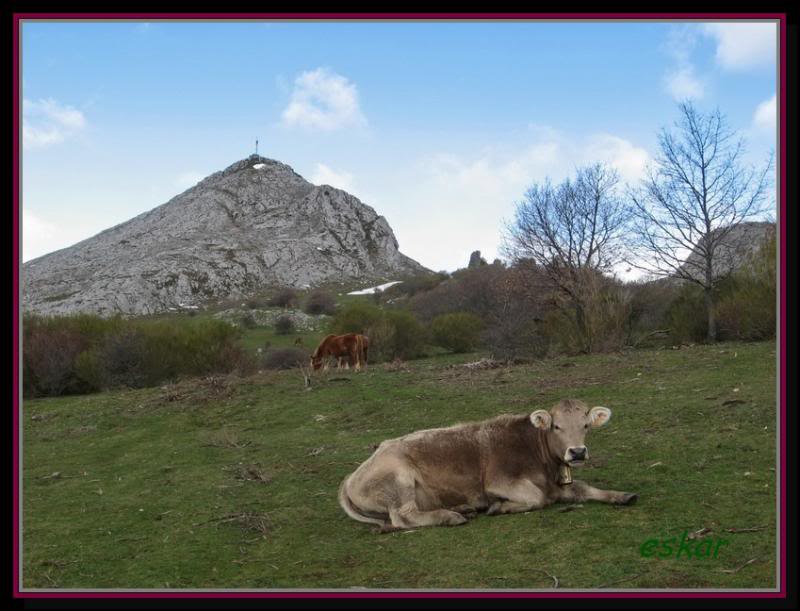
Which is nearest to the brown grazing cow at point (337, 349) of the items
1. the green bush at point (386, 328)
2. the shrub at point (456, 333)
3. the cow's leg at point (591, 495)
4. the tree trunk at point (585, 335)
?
the tree trunk at point (585, 335)

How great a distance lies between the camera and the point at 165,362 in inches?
1325

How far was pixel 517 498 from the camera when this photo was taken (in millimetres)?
7203

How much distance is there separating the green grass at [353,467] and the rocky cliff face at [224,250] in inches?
2287

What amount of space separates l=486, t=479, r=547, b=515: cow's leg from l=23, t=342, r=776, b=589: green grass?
0.63 ft

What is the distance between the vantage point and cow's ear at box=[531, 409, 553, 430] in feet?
23.9

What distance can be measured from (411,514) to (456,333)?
1518 inches

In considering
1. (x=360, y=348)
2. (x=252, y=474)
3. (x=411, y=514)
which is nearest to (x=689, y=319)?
(x=360, y=348)

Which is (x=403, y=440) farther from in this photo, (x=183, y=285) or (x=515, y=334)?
(x=183, y=285)

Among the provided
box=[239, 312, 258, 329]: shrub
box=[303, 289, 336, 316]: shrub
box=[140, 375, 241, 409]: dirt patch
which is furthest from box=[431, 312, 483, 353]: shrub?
box=[303, 289, 336, 316]: shrub

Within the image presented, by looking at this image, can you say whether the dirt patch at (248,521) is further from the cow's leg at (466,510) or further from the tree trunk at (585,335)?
the tree trunk at (585,335)

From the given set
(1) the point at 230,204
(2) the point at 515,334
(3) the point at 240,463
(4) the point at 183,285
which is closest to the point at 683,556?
(3) the point at 240,463

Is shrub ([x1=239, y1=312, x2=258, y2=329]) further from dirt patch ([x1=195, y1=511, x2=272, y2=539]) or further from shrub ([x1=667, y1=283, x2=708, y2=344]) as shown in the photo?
dirt patch ([x1=195, y1=511, x2=272, y2=539])

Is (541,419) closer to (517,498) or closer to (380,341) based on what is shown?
(517,498)

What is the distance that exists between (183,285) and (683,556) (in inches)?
3207
